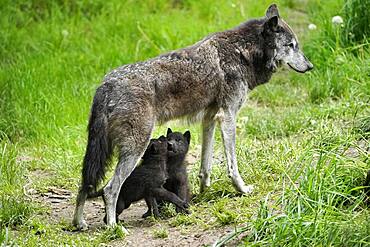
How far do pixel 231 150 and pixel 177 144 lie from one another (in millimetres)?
545

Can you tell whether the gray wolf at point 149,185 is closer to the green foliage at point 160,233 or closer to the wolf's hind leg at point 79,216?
the wolf's hind leg at point 79,216

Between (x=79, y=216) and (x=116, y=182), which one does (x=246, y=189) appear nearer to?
A: (x=116, y=182)

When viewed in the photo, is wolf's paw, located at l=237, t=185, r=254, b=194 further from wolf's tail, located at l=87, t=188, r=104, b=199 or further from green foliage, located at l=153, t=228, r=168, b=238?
wolf's tail, located at l=87, t=188, r=104, b=199

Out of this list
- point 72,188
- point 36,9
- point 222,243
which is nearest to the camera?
point 222,243

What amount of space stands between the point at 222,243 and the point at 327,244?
0.84m

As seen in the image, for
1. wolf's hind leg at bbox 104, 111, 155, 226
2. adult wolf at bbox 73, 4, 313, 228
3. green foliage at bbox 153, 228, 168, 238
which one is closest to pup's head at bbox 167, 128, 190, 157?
adult wolf at bbox 73, 4, 313, 228

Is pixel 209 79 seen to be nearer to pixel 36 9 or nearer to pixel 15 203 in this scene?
pixel 15 203

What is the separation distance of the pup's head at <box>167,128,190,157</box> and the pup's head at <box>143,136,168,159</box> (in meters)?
0.09

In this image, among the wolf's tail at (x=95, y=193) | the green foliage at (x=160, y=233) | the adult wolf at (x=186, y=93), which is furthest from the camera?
the wolf's tail at (x=95, y=193)

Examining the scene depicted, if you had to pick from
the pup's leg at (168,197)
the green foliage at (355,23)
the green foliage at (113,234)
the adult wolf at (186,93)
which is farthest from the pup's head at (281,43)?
the green foliage at (355,23)

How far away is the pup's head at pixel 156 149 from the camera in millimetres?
7551

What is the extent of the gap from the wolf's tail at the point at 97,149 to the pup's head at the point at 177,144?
0.76 meters

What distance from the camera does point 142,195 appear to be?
743 centimetres

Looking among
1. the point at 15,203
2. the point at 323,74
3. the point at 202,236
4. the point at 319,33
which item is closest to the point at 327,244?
the point at 202,236
